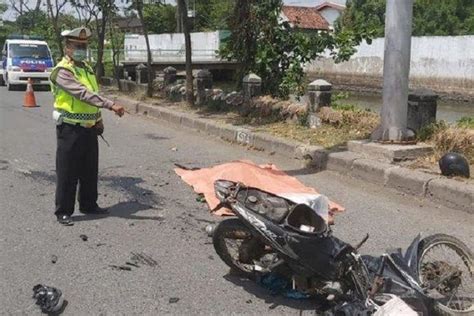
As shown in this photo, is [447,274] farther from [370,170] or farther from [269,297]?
[370,170]

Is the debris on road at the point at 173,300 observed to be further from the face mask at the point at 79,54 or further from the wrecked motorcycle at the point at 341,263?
the face mask at the point at 79,54

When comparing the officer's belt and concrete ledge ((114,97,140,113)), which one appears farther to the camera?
concrete ledge ((114,97,140,113))

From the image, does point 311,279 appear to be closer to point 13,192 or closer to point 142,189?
point 142,189

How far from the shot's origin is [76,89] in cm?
550

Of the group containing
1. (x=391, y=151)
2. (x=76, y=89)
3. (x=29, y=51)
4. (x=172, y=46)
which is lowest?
(x=391, y=151)

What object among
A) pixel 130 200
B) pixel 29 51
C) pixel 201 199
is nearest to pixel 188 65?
pixel 130 200

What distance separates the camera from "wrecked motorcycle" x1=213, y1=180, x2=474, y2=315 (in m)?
3.57

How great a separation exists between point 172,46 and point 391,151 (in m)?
53.4

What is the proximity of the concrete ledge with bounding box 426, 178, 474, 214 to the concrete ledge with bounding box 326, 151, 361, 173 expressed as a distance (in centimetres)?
144

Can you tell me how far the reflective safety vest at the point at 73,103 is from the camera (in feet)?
18.5

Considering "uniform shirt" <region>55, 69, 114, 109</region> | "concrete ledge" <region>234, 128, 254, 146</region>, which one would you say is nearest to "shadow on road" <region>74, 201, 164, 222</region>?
"uniform shirt" <region>55, 69, 114, 109</region>

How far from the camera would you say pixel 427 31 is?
4556cm

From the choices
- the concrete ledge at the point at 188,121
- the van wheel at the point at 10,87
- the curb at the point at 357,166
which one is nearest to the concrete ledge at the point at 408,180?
the curb at the point at 357,166

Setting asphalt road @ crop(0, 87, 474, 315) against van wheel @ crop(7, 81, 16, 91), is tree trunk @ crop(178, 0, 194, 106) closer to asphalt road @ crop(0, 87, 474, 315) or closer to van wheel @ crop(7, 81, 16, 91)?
asphalt road @ crop(0, 87, 474, 315)
